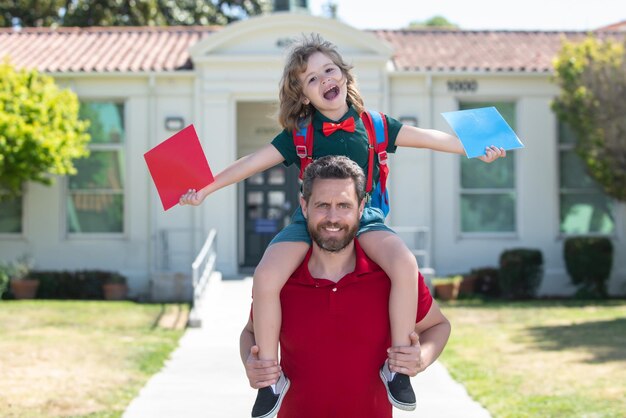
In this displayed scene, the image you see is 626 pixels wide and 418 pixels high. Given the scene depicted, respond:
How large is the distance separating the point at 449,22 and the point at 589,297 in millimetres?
33712

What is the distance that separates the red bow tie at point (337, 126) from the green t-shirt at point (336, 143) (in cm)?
2

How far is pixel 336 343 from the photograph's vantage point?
376 centimetres

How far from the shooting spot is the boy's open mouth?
4.39 meters

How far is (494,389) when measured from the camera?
854 cm

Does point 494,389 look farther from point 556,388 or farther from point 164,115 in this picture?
point 164,115

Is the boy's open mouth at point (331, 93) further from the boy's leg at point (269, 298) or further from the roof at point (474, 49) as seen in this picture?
the roof at point (474, 49)

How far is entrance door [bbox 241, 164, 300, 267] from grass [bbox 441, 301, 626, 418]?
14.5 feet

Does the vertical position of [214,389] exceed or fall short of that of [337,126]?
it falls short

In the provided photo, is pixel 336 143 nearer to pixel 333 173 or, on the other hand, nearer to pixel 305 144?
pixel 305 144

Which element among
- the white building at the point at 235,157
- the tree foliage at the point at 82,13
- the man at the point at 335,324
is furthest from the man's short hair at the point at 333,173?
the tree foliage at the point at 82,13

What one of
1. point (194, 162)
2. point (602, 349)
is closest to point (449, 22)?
point (602, 349)

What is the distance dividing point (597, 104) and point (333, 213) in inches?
489

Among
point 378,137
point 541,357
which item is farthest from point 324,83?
point 541,357

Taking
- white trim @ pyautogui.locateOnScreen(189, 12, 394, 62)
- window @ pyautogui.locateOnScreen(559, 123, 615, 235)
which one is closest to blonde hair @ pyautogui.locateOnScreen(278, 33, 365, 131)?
white trim @ pyautogui.locateOnScreen(189, 12, 394, 62)
